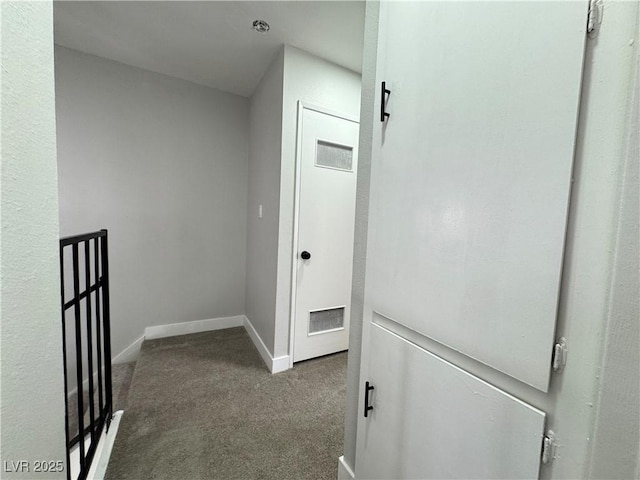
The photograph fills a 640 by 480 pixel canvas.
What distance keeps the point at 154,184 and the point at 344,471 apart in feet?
8.85

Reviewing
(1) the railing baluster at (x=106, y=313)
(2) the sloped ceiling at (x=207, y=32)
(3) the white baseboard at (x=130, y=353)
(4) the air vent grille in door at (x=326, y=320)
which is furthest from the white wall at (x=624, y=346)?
(3) the white baseboard at (x=130, y=353)

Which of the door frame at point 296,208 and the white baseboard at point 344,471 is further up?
the door frame at point 296,208

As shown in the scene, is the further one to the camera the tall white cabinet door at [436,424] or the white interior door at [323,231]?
the white interior door at [323,231]

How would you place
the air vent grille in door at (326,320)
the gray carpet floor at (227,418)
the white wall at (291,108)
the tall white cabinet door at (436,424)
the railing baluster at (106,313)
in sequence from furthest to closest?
1. the air vent grille in door at (326,320)
2. the white wall at (291,108)
3. the railing baluster at (106,313)
4. the gray carpet floor at (227,418)
5. the tall white cabinet door at (436,424)

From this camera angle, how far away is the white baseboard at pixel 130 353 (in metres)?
2.39

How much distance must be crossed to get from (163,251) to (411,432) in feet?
8.53

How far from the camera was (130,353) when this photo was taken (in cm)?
245

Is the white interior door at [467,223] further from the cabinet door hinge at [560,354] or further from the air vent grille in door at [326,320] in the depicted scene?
the air vent grille in door at [326,320]

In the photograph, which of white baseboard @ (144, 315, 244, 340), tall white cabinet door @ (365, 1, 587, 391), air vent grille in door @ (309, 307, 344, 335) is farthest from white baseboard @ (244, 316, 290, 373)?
tall white cabinet door @ (365, 1, 587, 391)

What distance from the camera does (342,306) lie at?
2391 mm

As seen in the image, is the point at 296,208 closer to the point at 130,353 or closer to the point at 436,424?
the point at 436,424

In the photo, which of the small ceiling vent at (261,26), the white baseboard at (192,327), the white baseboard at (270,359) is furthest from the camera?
the white baseboard at (192,327)

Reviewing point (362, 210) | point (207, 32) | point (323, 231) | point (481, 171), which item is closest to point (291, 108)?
point (207, 32)

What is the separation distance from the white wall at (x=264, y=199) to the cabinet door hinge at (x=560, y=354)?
177cm
